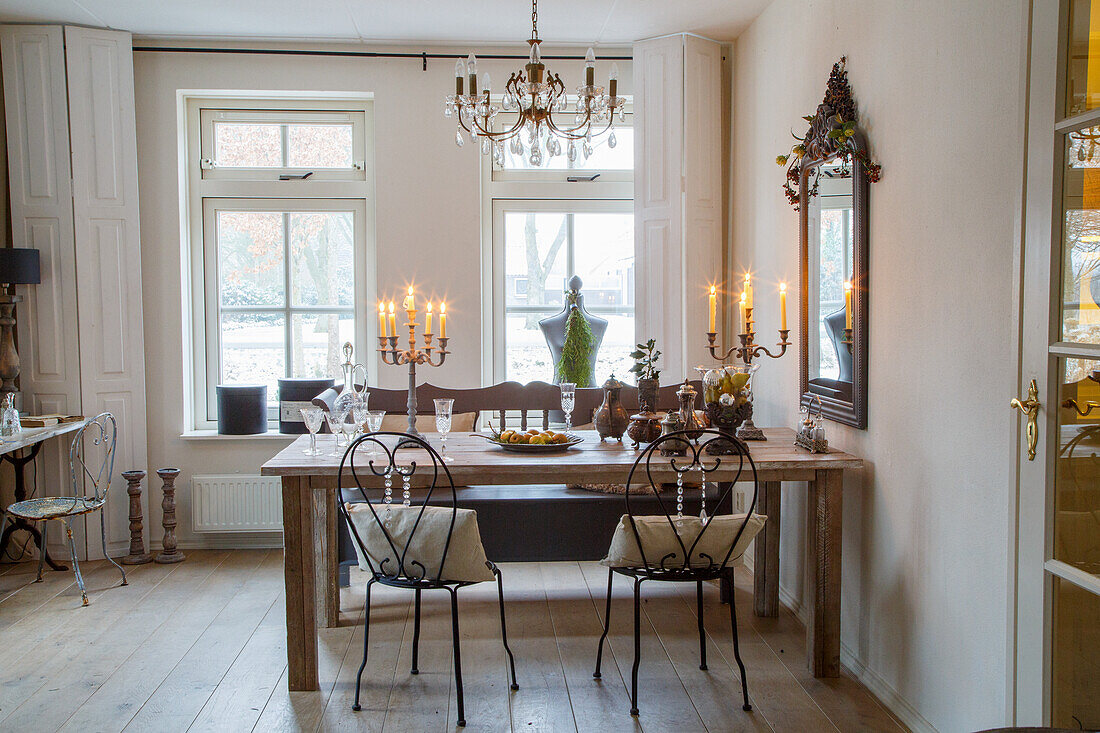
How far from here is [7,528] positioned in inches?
185

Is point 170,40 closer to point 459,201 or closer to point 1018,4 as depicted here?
point 459,201

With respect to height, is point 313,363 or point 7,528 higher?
point 313,363

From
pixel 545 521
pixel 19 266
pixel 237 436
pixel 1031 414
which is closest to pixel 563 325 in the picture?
pixel 545 521

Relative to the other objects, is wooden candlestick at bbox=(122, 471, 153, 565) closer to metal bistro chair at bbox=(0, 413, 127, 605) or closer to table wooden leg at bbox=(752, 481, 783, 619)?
metal bistro chair at bbox=(0, 413, 127, 605)

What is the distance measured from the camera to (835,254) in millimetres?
3381

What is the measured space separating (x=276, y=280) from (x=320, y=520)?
200 centimetres

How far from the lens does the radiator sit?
4.93 meters

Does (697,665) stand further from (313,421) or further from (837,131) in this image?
(837,131)

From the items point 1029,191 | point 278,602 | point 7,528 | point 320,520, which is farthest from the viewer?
point 7,528

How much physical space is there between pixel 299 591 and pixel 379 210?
99.7 inches

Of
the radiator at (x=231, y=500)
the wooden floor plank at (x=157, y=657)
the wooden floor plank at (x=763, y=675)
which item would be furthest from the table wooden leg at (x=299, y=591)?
the radiator at (x=231, y=500)

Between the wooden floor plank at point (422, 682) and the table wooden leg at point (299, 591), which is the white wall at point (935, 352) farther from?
the table wooden leg at point (299, 591)

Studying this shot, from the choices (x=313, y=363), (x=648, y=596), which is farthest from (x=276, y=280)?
(x=648, y=596)

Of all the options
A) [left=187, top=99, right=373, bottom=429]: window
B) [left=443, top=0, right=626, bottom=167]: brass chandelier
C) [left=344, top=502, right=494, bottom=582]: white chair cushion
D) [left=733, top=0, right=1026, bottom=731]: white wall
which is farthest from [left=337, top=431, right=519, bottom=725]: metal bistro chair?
[left=187, top=99, right=373, bottom=429]: window
